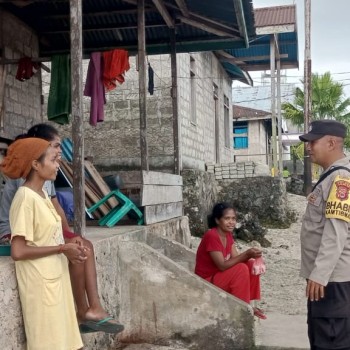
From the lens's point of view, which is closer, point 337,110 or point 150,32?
point 150,32

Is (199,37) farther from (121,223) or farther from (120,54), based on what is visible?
Result: (121,223)

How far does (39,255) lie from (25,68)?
17.3ft

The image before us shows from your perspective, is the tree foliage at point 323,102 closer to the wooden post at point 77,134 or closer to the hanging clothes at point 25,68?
the hanging clothes at point 25,68

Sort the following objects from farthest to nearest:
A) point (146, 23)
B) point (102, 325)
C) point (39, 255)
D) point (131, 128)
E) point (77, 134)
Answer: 1. point (131, 128)
2. point (146, 23)
3. point (77, 134)
4. point (102, 325)
5. point (39, 255)

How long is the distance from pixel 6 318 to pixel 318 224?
1706 millimetres

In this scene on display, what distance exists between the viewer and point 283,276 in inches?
335

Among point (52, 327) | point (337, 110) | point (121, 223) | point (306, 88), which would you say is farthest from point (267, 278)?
point (337, 110)

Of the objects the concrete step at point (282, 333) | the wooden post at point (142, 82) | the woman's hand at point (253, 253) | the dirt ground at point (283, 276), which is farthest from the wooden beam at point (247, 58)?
the woman's hand at point (253, 253)

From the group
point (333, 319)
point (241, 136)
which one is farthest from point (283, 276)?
point (241, 136)

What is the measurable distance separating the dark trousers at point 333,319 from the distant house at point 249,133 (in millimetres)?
22269

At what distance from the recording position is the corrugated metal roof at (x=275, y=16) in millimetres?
13670

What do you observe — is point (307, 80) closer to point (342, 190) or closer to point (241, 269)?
point (241, 269)

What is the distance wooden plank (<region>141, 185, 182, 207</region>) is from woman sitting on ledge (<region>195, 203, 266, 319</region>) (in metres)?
1.10

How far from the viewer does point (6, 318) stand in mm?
2871
